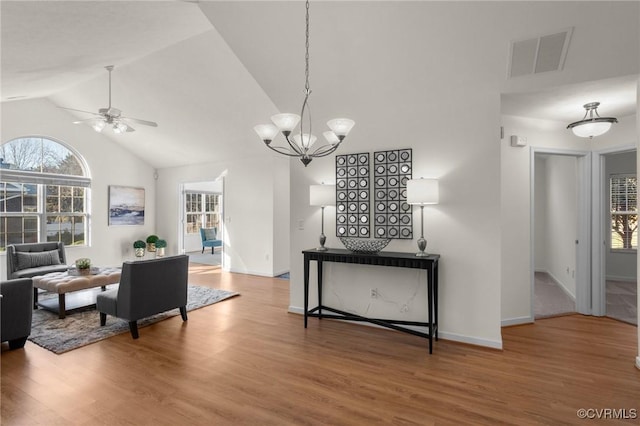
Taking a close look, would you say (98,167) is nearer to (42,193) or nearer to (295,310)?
(42,193)

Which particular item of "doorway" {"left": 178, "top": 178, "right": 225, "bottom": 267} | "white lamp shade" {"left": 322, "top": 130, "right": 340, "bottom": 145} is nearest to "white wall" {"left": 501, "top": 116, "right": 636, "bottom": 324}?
"white lamp shade" {"left": 322, "top": 130, "right": 340, "bottom": 145}

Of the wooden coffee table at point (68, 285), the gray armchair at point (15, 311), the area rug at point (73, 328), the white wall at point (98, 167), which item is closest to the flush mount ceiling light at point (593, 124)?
the area rug at point (73, 328)

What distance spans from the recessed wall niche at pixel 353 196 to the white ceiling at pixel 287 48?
0.52 meters

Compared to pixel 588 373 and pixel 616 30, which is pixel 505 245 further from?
pixel 616 30

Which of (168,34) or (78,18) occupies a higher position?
(168,34)

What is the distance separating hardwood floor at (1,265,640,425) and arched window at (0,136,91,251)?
4422 mm

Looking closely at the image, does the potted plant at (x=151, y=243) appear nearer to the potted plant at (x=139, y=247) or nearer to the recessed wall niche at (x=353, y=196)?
the potted plant at (x=139, y=247)

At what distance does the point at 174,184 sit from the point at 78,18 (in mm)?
5966

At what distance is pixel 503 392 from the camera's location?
2.39 meters

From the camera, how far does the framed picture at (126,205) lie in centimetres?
769

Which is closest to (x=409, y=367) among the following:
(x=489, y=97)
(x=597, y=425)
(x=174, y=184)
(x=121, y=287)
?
(x=597, y=425)

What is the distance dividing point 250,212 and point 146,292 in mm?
3573

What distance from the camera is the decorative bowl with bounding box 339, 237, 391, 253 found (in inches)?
140

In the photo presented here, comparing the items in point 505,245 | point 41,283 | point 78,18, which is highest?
point 78,18
